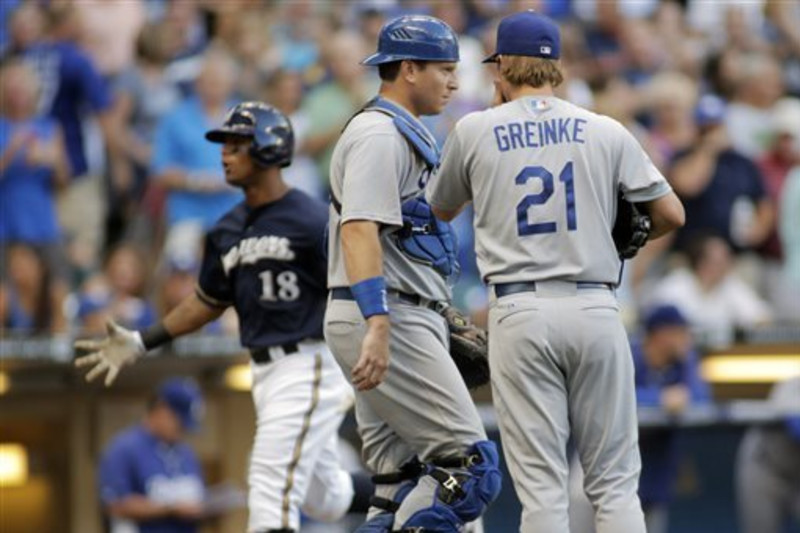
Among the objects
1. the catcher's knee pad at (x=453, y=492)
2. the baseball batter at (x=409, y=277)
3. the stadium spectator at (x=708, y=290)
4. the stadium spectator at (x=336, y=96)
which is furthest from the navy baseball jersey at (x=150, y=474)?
the catcher's knee pad at (x=453, y=492)

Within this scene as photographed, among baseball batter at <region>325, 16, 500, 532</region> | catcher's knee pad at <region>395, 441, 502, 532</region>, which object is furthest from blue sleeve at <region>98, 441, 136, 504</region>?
catcher's knee pad at <region>395, 441, 502, 532</region>

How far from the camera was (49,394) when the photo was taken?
12.0 m

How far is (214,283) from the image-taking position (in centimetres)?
893

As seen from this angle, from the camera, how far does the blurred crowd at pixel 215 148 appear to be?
1277cm

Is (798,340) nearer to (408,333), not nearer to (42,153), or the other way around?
(42,153)

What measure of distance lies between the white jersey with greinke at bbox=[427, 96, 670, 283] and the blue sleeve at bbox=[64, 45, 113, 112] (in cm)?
657

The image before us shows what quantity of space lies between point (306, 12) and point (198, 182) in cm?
286

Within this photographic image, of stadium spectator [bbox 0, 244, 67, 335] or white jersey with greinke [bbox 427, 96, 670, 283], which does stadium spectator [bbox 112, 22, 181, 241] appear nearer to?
stadium spectator [bbox 0, 244, 67, 335]

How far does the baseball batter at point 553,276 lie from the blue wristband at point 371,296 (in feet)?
1.35

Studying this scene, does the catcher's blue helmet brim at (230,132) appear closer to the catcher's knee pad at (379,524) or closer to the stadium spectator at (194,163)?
the catcher's knee pad at (379,524)

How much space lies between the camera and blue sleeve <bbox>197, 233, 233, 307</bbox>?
8.91 meters

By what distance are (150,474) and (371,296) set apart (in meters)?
4.64

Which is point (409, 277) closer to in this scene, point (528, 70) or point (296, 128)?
point (528, 70)

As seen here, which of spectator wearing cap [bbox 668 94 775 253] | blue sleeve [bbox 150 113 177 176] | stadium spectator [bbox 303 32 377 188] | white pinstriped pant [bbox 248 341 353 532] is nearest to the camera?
white pinstriped pant [bbox 248 341 353 532]
